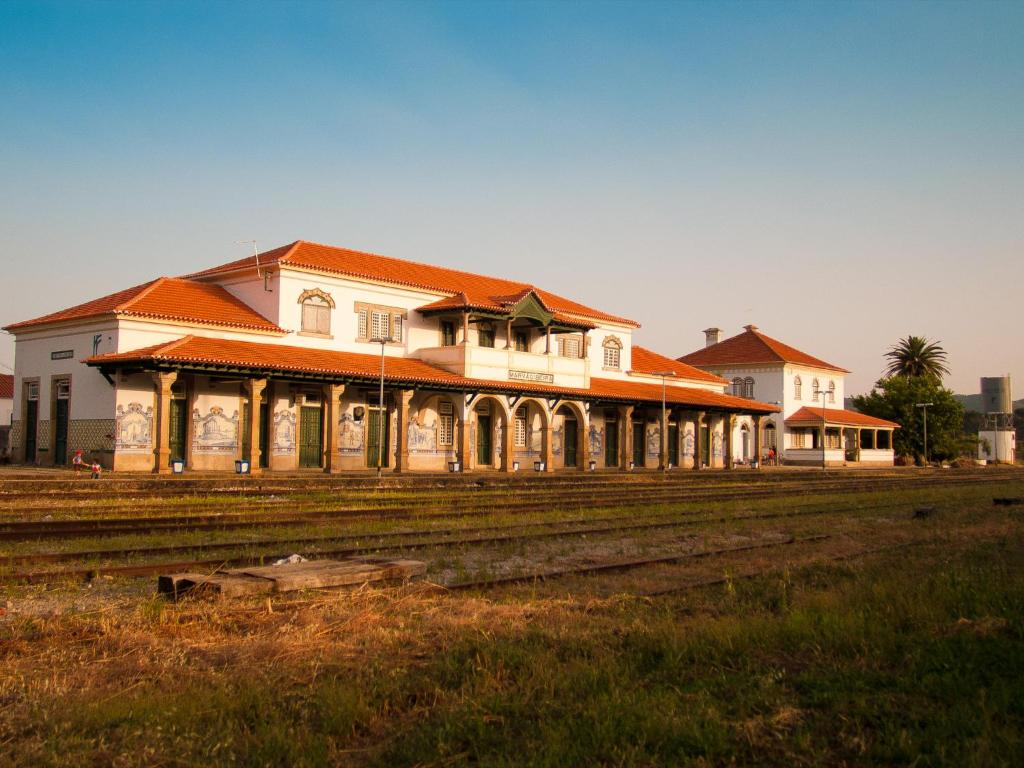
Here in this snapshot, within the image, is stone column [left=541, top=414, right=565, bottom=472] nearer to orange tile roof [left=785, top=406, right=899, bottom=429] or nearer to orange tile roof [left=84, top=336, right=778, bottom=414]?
orange tile roof [left=84, top=336, right=778, bottom=414]

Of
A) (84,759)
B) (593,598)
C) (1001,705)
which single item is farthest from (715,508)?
(84,759)

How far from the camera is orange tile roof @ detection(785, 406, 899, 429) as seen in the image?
6328cm

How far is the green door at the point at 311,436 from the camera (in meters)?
33.2

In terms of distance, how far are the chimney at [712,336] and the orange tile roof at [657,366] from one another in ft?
65.0

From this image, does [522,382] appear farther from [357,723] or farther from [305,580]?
[357,723]

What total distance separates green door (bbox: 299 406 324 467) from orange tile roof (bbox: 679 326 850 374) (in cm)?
3874

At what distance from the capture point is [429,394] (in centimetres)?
3678

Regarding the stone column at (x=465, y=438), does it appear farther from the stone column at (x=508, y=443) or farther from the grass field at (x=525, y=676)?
the grass field at (x=525, y=676)

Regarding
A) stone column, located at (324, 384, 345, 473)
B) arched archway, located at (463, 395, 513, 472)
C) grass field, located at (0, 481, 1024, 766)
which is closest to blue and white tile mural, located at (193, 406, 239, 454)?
stone column, located at (324, 384, 345, 473)

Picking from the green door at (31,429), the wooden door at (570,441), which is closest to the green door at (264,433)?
the green door at (31,429)

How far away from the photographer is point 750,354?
217 ft

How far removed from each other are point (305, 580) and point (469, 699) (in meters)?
3.56

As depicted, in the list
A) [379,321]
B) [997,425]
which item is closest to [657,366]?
[379,321]

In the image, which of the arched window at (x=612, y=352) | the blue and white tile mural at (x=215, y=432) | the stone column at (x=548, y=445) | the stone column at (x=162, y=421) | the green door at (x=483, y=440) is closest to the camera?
the stone column at (x=162, y=421)
